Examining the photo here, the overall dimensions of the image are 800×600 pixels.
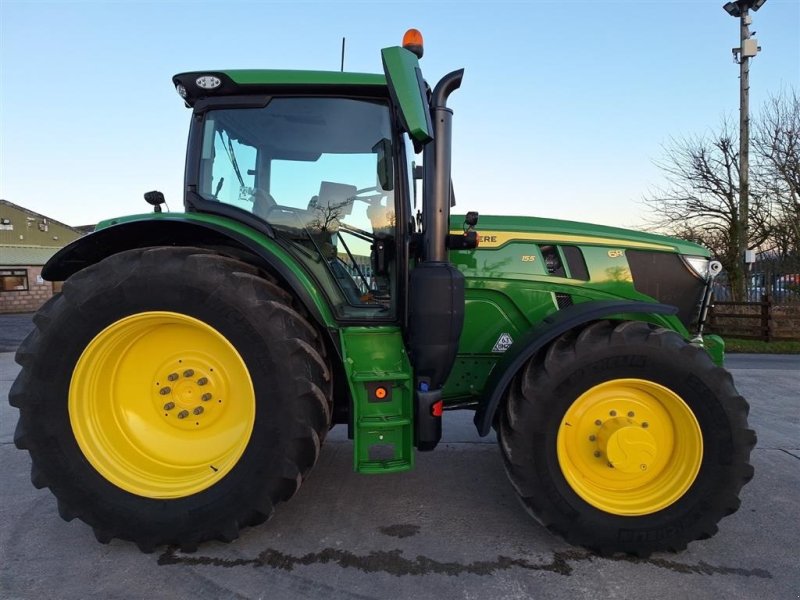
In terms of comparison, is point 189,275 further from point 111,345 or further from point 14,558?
point 14,558

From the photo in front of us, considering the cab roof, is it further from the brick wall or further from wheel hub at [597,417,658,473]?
the brick wall

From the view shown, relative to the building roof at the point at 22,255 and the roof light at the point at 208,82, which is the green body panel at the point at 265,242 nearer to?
the roof light at the point at 208,82

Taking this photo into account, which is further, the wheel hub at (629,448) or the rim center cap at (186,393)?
the rim center cap at (186,393)

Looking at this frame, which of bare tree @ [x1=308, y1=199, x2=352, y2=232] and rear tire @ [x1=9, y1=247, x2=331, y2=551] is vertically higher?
bare tree @ [x1=308, y1=199, x2=352, y2=232]

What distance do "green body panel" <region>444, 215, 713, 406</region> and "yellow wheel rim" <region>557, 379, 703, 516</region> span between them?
531mm

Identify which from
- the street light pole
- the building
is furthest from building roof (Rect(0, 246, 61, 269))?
the street light pole

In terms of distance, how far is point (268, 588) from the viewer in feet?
6.44

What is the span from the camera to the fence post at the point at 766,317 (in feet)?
36.3

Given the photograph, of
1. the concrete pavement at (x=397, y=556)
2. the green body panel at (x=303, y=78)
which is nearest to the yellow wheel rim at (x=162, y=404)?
the concrete pavement at (x=397, y=556)

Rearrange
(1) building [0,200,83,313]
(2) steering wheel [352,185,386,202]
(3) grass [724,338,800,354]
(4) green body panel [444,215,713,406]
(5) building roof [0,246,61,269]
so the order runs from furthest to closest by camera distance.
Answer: (5) building roof [0,246,61,269] → (1) building [0,200,83,313] → (3) grass [724,338,800,354] → (4) green body panel [444,215,713,406] → (2) steering wheel [352,185,386,202]

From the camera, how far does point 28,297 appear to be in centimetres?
2173

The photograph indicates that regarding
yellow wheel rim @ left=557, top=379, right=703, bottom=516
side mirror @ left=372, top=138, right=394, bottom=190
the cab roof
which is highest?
the cab roof

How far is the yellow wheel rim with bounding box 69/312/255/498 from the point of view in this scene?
228 centimetres

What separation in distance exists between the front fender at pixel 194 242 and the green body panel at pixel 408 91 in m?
0.85
